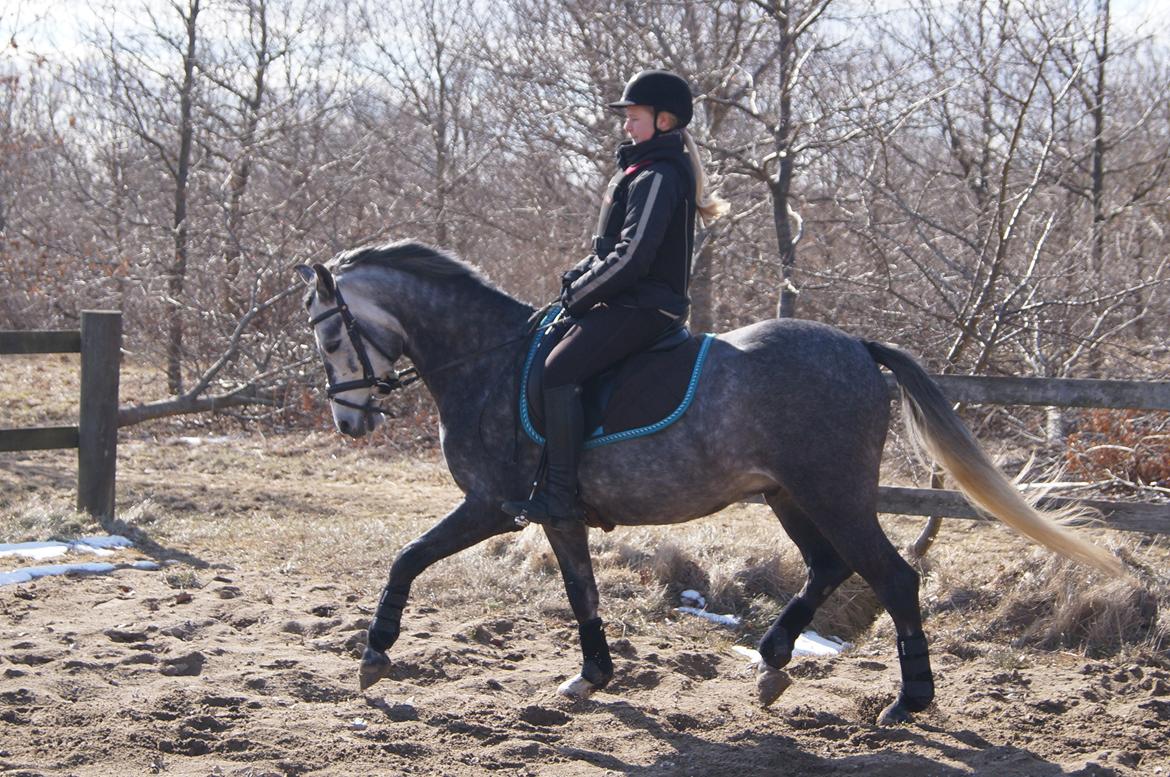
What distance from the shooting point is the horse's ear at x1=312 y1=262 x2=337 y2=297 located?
525cm

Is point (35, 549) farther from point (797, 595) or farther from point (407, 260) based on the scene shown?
point (797, 595)

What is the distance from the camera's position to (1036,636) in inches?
249

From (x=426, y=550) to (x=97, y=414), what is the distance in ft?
15.1

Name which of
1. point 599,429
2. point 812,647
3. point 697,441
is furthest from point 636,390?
point 812,647

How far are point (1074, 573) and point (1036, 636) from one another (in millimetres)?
469

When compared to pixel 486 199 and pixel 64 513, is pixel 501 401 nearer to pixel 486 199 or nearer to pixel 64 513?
pixel 64 513

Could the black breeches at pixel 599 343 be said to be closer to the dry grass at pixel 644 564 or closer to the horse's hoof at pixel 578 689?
the horse's hoof at pixel 578 689

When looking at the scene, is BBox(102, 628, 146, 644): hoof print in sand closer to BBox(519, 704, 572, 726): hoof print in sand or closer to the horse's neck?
the horse's neck

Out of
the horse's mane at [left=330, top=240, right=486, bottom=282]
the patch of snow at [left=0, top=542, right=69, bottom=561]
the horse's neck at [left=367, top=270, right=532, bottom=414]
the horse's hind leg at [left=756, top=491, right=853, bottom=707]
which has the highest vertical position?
the horse's mane at [left=330, top=240, right=486, bottom=282]

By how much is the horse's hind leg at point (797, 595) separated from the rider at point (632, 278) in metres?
1.00

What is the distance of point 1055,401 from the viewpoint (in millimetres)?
6645

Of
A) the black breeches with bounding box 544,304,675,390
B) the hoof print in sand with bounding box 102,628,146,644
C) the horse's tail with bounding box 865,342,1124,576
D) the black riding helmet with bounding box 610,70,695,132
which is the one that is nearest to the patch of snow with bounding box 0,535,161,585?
the hoof print in sand with bounding box 102,628,146,644

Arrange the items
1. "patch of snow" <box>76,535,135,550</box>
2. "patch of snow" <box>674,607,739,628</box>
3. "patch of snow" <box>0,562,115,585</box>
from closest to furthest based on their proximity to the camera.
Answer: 1. "patch of snow" <box>674,607,739,628</box>
2. "patch of snow" <box>0,562,115,585</box>
3. "patch of snow" <box>76,535,135,550</box>

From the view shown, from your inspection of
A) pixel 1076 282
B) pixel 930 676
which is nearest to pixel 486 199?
pixel 1076 282
